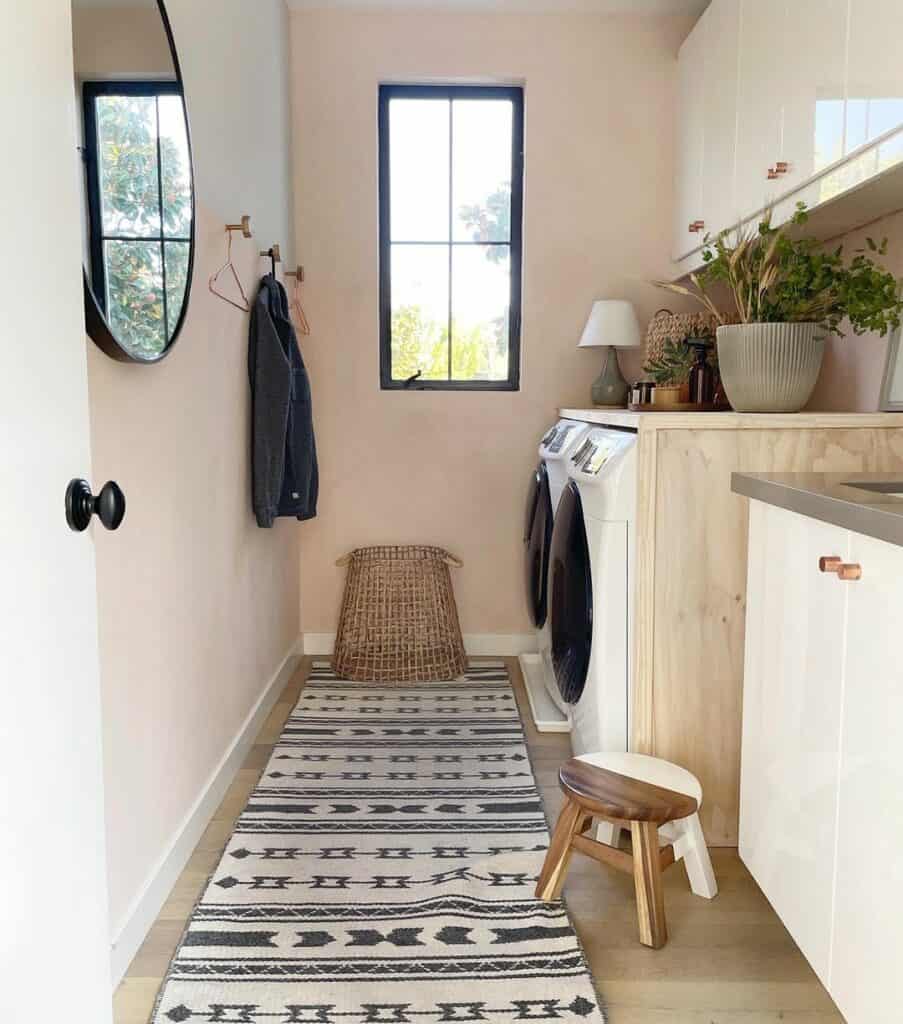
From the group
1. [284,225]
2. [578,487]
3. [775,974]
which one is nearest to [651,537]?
[578,487]

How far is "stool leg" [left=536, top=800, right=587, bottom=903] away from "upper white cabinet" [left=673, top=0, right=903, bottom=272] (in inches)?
53.2

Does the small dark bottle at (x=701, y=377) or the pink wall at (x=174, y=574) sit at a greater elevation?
the small dark bottle at (x=701, y=377)

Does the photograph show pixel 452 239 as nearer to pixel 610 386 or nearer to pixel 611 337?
pixel 611 337

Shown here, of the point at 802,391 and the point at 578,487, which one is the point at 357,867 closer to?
the point at 578,487

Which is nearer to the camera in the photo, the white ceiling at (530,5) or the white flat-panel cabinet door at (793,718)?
the white flat-panel cabinet door at (793,718)

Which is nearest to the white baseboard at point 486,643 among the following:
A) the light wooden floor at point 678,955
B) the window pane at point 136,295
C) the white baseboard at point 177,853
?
the white baseboard at point 177,853

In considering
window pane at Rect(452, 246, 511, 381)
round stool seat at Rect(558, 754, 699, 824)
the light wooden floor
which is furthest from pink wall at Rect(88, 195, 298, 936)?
window pane at Rect(452, 246, 511, 381)

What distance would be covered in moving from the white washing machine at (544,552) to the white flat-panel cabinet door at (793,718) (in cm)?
102

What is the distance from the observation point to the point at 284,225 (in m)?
3.07

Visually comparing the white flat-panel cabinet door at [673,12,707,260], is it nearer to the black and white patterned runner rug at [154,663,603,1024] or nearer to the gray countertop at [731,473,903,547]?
the gray countertop at [731,473,903,547]

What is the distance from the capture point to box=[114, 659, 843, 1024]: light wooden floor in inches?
56.1

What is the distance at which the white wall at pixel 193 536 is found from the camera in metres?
1.51

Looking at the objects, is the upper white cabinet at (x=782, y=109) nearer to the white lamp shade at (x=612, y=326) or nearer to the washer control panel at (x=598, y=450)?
the white lamp shade at (x=612, y=326)

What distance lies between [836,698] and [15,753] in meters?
0.95
